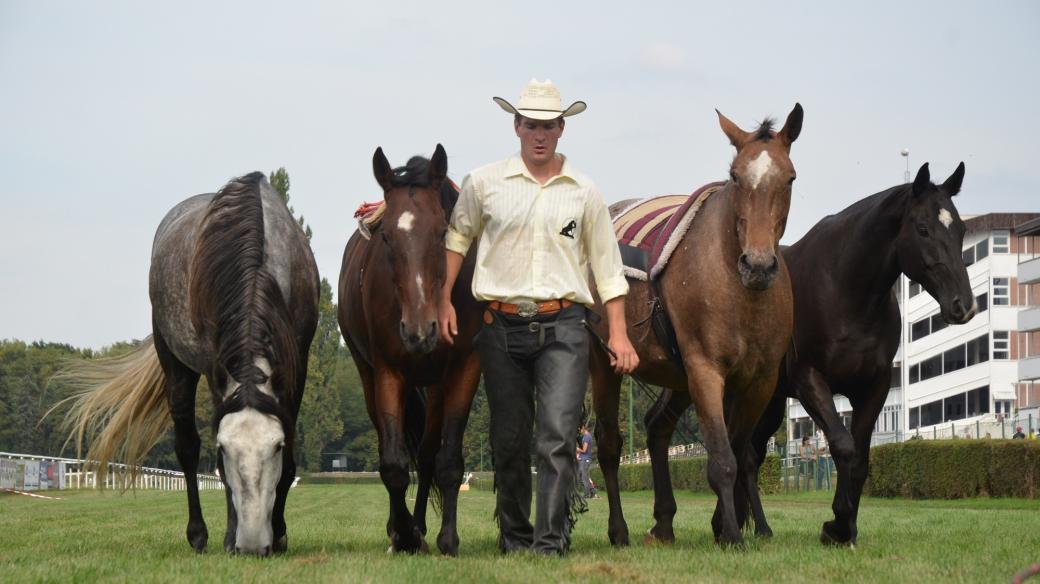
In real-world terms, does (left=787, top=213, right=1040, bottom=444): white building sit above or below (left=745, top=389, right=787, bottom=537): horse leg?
above

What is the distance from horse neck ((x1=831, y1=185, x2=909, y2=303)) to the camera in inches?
390

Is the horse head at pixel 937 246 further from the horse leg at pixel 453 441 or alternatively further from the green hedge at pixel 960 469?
the green hedge at pixel 960 469

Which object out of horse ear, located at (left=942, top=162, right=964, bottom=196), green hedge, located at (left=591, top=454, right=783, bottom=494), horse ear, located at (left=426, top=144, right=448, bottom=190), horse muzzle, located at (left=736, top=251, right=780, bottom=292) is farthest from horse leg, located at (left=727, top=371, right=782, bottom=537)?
green hedge, located at (left=591, top=454, right=783, bottom=494)

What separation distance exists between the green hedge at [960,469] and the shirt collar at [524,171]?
19.4m

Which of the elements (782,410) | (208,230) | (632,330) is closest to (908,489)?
(782,410)

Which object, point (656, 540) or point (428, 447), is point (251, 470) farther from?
point (656, 540)

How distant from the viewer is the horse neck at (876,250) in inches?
390

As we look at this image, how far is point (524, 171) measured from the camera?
8.03 metres

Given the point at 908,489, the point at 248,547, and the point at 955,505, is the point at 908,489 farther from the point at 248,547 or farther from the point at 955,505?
the point at 248,547

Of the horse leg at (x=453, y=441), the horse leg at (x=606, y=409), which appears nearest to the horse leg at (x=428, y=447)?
the horse leg at (x=453, y=441)

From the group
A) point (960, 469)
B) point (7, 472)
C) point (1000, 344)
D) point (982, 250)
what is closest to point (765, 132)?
point (960, 469)

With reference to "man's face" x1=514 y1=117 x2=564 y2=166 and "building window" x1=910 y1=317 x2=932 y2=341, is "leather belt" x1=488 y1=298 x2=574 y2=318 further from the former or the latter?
"building window" x1=910 y1=317 x2=932 y2=341

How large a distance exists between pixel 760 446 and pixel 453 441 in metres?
3.87

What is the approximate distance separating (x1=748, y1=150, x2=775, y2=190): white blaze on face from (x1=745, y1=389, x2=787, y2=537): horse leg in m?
2.84
